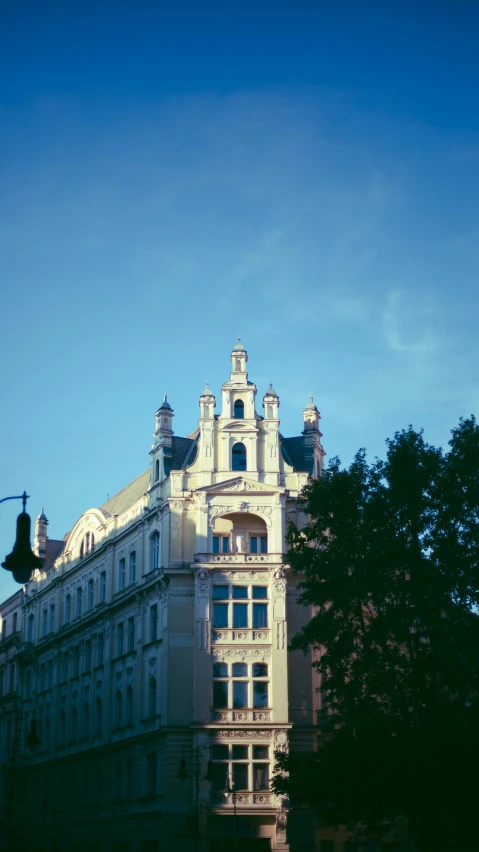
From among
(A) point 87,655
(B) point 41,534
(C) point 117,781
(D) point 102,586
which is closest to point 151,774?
(C) point 117,781

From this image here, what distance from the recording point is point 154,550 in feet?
211

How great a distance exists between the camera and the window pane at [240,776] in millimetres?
55969

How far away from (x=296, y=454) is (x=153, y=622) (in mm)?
13057

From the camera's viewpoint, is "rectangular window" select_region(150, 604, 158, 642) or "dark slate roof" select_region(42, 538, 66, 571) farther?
"dark slate roof" select_region(42, 538, 66, 571)

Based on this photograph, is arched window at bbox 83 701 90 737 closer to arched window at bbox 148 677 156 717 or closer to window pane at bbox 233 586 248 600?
arched window at bbox 148 677 156 717

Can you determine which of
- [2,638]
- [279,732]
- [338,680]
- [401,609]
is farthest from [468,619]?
[2,638]

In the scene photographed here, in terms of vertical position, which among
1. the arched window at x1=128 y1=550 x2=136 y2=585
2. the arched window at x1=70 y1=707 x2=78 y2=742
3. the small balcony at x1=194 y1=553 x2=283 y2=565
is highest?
the arched window at x1=128 y1=550 x2=136 y2=585

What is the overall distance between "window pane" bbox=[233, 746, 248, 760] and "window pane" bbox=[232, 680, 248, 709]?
82.5 inches

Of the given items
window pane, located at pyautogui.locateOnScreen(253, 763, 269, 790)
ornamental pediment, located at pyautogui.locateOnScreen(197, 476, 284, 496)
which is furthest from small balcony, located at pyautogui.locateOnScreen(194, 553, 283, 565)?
window pane, located at pyautogui.locateOnScreen(253, 763, 269, 790)

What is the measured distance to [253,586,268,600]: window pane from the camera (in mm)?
59656

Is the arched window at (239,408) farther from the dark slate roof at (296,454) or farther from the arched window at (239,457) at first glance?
the dark slate roof at (296,454)

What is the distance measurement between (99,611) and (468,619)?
114 feet

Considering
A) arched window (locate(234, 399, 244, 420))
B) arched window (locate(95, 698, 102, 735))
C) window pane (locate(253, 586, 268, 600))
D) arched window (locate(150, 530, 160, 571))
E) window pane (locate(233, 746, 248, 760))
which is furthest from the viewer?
arched window (locate(95, 698, 102, 735))

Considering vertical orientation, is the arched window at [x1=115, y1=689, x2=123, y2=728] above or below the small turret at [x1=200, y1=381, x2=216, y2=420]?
below
